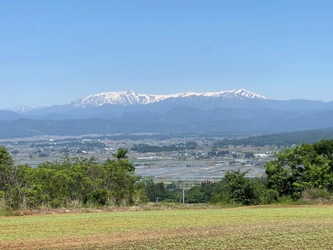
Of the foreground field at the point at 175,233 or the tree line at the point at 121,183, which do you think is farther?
the tree line at the point at 121,183

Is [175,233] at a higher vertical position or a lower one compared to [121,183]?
higher

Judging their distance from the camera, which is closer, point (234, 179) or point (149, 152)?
point (234, 179)

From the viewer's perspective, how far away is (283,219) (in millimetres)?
18906

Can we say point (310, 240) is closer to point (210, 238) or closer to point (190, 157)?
point (210, 238)

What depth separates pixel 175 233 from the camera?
15227mm

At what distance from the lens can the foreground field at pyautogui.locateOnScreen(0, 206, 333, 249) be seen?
13172mm

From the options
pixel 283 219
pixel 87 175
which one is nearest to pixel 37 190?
pixel 87 175


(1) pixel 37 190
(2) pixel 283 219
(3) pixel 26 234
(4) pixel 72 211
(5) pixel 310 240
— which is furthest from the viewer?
(1) pixel 37 190

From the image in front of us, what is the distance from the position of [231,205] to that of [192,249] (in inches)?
741

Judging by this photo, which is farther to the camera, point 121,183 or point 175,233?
point 121,183

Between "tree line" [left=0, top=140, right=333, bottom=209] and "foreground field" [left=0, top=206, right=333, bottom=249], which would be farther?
"tree line" [left=0, top=140, right=333, bottom=209]

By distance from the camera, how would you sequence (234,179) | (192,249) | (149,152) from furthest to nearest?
(149,152) < (234,179) < (192,249)

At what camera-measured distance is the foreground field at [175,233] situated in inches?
519

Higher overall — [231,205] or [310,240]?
[310,240]
